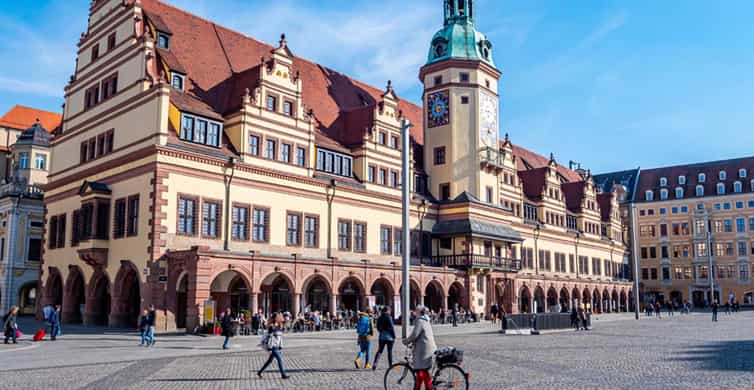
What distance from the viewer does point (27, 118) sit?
76812 mm

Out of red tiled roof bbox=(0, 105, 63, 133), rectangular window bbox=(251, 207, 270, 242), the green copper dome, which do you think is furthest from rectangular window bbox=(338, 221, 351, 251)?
red tiled roof bbox=(0, 105, 63, 133)

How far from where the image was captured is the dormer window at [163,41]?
1594 inches

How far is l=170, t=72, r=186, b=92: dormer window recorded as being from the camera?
39156 millimetres

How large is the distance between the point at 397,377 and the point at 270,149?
2782 cm

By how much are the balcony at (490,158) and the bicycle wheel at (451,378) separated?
140 feet

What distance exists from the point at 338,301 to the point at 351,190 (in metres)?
7.55

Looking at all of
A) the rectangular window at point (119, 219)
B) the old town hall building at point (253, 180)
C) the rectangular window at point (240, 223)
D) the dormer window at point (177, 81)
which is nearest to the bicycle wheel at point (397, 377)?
the old town hall building at point (253, 180)

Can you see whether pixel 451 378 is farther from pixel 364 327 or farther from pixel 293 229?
pixel 293 229

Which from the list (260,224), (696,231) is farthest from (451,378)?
(696,231)

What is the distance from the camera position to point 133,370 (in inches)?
761

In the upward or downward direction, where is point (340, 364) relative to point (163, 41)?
downward

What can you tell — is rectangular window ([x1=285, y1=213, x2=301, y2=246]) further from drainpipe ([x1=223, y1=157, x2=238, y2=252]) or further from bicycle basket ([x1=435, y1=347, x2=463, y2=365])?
bicycle basket ([x1=435, y1=347, x2=463, y2=365])

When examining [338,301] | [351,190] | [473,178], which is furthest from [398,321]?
[473,178]

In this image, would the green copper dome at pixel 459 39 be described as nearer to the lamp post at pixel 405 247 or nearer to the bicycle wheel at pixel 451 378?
the lamp post at pixel 405 247
